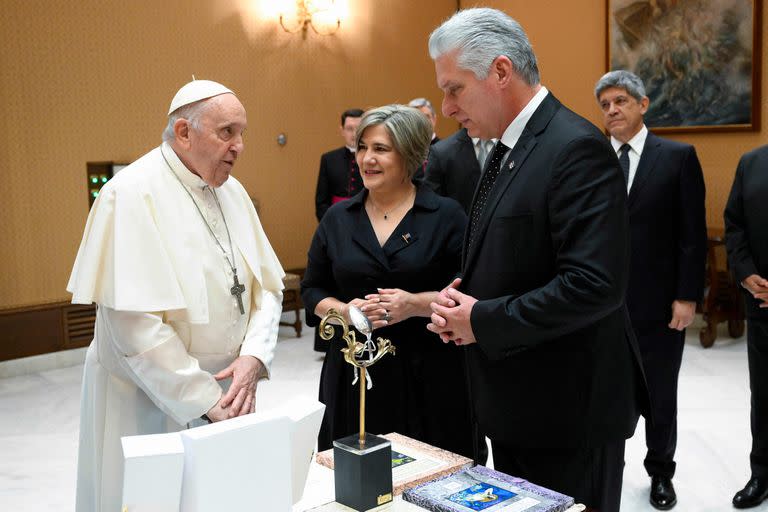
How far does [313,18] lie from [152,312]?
6.62 meters

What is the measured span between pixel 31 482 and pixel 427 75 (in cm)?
677

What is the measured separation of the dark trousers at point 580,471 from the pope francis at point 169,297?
99cm

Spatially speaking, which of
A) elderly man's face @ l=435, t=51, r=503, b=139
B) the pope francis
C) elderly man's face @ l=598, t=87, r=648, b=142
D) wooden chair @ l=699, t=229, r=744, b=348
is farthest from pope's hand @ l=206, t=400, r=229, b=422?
wooden chair @ l=699, t=229, r=744, b=348

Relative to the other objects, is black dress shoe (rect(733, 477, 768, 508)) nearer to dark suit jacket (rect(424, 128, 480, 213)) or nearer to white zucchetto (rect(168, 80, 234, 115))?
dark suit jacket (rect(424, 128, 480, 213))

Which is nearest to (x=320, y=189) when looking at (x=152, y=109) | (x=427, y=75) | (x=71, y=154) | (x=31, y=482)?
(x=152, y=109)

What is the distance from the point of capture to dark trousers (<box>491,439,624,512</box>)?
2.27 m

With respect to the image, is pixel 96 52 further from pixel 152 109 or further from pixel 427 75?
pixel 427 75

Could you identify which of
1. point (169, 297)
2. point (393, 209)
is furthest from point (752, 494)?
point (169, 297)

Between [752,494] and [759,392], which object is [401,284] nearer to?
[759,392]

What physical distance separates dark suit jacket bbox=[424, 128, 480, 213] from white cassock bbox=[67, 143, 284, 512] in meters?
1.68

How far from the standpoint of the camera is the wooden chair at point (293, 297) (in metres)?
8.00

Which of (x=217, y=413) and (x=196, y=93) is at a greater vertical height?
(x=196, y=93)

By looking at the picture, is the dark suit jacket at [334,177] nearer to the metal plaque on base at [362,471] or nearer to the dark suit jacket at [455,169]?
the dark suit jacket at [455,169]

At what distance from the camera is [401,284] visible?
3.13 meters
